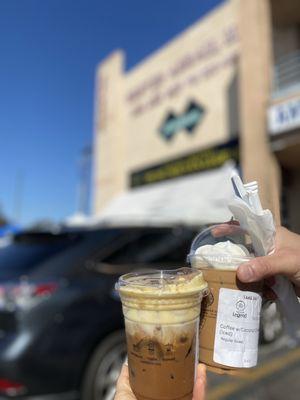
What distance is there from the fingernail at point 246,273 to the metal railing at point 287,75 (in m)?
8.11

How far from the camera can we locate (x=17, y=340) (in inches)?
128

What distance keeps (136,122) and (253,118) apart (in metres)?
6.68

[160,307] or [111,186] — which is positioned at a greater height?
[111,186]

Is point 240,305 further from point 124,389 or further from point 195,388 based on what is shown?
point 124,389

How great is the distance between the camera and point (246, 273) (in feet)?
3.79

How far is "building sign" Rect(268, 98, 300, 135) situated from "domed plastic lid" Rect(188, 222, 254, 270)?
7437mm

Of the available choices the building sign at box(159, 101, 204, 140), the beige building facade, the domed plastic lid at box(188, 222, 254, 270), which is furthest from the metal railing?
the domed plastic lid at box(188, 222, 254, 270)

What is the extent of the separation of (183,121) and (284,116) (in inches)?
197

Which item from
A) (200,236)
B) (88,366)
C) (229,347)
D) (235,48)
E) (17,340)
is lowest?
(88,366)

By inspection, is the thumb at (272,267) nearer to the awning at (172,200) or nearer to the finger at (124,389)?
the finger at (124,389)

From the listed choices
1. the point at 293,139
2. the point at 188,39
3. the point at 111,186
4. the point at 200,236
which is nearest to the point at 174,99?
the point at 188,39

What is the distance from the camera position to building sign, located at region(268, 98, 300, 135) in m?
8.29

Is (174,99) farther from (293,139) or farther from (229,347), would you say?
(229,347)

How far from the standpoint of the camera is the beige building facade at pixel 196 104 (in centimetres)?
928
